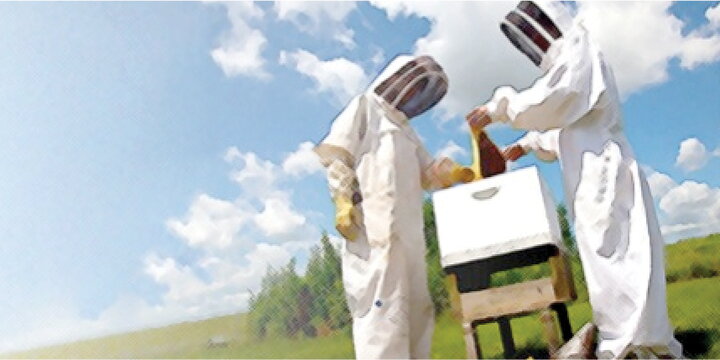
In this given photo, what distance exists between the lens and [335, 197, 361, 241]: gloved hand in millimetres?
3424

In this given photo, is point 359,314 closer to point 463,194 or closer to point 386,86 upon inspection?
point 463,194

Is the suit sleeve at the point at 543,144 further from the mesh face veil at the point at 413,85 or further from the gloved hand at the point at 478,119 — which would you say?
the mesh face veil at the point at 413,85

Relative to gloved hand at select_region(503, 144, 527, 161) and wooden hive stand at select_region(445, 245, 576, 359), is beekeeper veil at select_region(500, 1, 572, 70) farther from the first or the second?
wooden hive stand at select_region(445, 245, 576, 359)

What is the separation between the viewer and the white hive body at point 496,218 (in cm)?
337

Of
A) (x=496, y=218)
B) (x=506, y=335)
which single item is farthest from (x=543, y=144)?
(x=506, y=335)

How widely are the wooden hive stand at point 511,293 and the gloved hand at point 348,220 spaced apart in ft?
1.54

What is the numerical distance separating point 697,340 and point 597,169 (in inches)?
52.8

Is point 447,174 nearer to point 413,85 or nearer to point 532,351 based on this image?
point 413,85

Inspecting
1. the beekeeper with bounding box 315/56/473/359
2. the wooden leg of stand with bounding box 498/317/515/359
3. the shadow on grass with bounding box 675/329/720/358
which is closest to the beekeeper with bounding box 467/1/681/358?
the beekeeper with bounding box 315/56/473/359

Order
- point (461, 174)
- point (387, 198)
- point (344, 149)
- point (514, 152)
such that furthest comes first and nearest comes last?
point (514, 152)
point (461, 174)
point (344, 149)
point (387, 198)

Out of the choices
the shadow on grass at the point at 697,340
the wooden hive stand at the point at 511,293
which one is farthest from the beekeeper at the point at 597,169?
the shadow on grass at the point at 697,340

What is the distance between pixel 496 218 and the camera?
3434 mm

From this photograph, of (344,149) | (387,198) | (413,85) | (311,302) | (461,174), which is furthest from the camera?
(311,302)

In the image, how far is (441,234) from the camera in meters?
3.51
